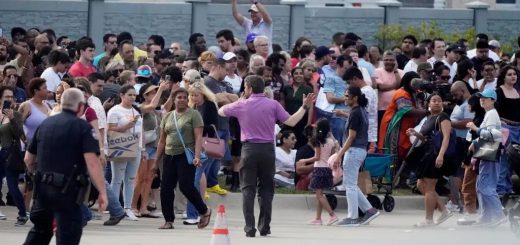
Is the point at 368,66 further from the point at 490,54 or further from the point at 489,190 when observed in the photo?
the point at 489,190

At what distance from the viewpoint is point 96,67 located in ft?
77.1

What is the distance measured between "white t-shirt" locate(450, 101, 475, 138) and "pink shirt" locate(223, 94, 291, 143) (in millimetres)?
5026

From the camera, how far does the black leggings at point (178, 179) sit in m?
18.7

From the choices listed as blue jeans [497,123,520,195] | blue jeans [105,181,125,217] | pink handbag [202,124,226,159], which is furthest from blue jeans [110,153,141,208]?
blue jeans [497,123,520,195]

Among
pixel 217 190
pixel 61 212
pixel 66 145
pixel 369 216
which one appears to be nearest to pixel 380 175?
pixel 369 216

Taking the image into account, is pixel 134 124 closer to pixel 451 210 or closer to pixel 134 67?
pixel 134 67

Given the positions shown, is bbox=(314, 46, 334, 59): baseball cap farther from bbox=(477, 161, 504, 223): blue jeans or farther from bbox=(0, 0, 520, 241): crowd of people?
bbox=(477, 161, 504, 223): blue jeans

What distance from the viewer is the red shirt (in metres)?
22.2

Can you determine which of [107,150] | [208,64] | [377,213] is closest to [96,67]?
[208,64]

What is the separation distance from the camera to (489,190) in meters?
19.9

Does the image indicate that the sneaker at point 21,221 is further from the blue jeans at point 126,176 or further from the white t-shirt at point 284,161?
the white t-shirt at point 284,161

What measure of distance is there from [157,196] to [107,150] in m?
1.95

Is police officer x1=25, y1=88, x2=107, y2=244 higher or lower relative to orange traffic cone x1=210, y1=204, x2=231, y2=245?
higher

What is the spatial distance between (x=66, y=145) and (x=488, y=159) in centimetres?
712
